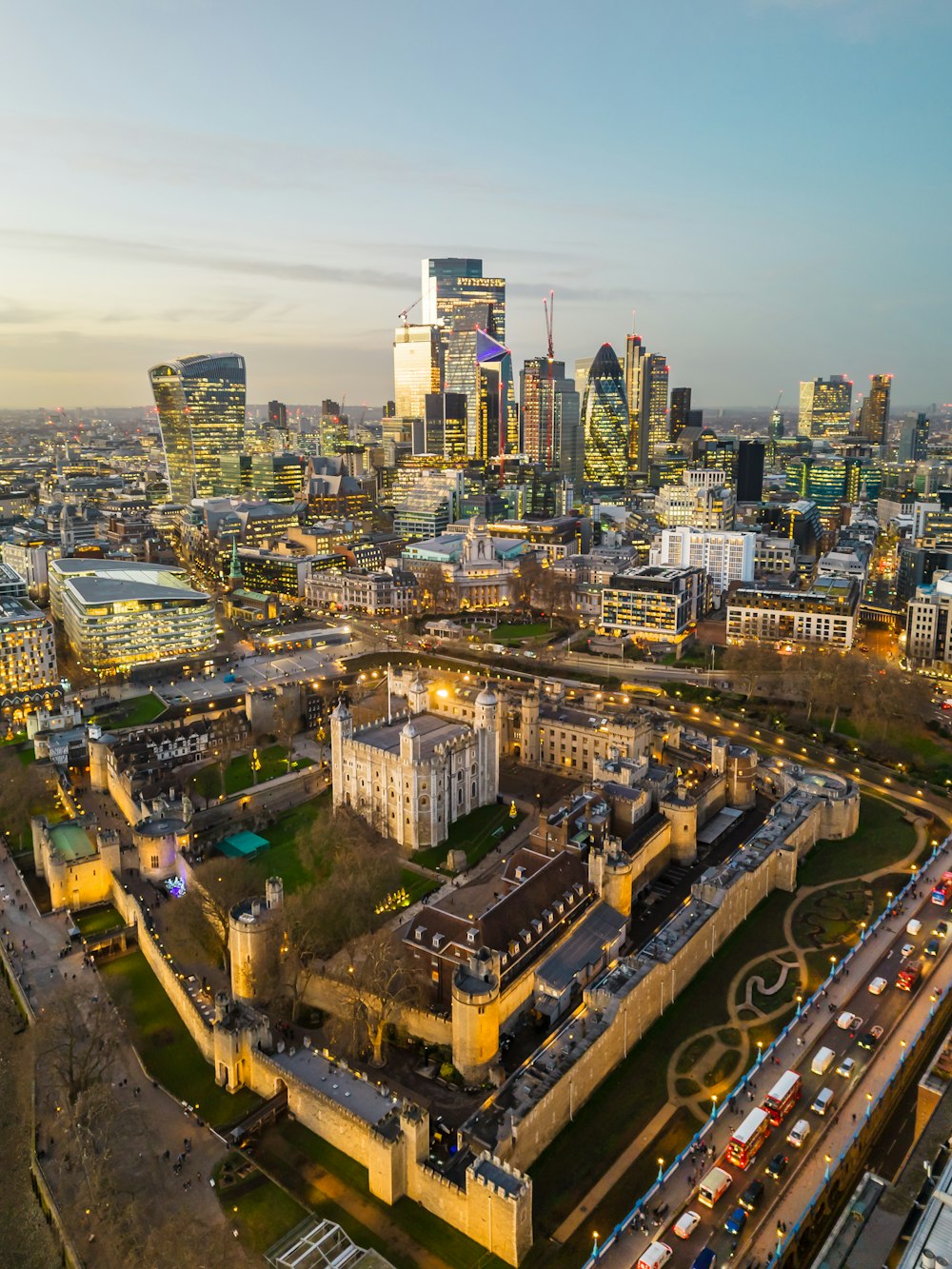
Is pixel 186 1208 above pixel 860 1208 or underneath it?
underneath

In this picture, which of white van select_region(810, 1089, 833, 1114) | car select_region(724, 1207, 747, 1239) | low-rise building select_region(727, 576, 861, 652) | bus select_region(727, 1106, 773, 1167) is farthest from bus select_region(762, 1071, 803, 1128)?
low-rise building select_region(727, 576, 861, 652)

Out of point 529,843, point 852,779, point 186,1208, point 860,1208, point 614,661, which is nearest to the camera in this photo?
point 860,1208

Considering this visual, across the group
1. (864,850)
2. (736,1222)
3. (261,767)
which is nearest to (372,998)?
(736,1222)

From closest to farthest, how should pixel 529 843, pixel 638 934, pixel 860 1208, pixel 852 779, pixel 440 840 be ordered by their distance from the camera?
pixel 860 1208
pixel 638 934
pixel 529 843
pixel 440 840
pixel 852 779

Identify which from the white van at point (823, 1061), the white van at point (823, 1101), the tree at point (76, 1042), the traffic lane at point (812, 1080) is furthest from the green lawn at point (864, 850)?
the tree at point (76, 1042)

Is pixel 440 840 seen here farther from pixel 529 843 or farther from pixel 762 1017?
pixel 762 1017

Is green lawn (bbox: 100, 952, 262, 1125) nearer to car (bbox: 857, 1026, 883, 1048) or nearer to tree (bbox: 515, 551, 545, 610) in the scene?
car (bbox: 857, 1026, 883, 1048)

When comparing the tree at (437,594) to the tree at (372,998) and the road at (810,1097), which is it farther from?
the tree at (372,998)

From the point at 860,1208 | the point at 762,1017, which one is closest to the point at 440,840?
the point at 762,1017
